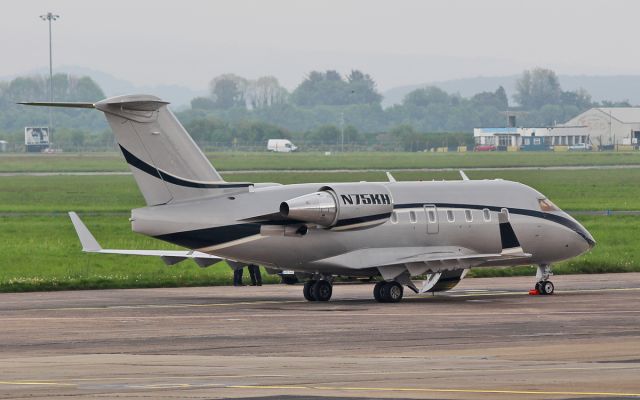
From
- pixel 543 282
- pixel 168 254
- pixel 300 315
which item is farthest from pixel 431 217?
pixel 168 254

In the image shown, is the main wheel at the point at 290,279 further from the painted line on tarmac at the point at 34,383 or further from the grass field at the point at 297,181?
the grass field at the point at 297,181

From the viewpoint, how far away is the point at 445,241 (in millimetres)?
39375

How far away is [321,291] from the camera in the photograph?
38.8 meters

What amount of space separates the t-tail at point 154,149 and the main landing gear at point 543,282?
33.5 feet

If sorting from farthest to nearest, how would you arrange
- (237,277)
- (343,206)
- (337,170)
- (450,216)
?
1. (337,170)
2. (237,277)
3. (450,216)
4. (343,206)

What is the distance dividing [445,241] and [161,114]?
Answer: 28.9ft

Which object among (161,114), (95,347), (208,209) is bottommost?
(95,347)

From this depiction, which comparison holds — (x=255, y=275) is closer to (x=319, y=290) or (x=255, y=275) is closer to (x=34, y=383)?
(x=319, y=290)

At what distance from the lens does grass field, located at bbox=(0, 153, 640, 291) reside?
152ft

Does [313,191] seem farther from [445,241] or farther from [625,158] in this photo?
[625,158]

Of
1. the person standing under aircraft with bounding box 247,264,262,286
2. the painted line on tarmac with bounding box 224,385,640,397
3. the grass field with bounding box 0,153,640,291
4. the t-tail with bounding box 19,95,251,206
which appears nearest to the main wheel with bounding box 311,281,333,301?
the t-tail with bounding box 19,95,251,206

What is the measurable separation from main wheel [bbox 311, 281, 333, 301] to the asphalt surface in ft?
1.23

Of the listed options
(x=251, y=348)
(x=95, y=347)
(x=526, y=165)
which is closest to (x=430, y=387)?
(x=251, y=348)

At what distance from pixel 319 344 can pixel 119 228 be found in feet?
124
